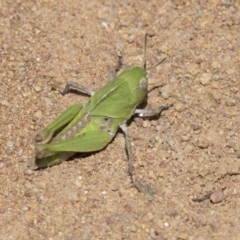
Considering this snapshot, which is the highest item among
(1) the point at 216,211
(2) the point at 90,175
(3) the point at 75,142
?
(3) the point at 75,142

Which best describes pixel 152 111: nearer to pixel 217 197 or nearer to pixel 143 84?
pixel 143 84

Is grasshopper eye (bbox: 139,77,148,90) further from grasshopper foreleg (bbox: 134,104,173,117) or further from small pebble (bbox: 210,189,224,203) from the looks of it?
small pebble (bbox: 210,189,224,203)

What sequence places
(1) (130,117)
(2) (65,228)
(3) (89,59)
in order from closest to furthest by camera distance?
1. (2) (65,228)
2. (1) (130,117)
3. (3) (89,59)

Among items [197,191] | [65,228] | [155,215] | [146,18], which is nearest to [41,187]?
[65,228]

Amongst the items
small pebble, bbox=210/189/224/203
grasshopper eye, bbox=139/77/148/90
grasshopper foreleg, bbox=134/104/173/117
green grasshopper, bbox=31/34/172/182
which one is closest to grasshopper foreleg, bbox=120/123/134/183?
green grasshopper, bbox=31/34/172/182

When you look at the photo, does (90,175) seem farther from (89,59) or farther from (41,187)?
(89,59)

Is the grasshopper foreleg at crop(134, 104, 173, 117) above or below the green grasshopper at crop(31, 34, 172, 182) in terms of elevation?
below

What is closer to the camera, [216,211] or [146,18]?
[216,211]

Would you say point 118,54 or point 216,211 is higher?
point 118,54
